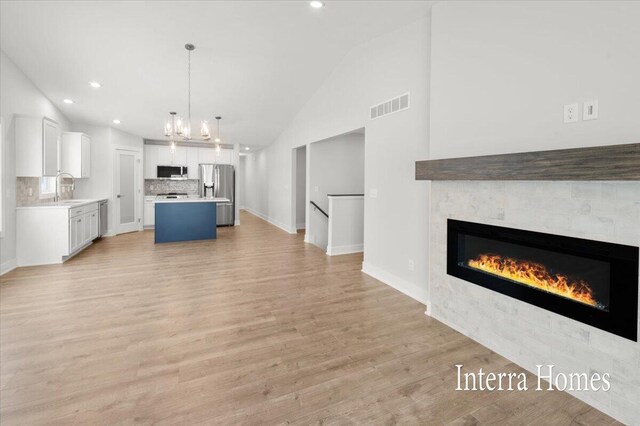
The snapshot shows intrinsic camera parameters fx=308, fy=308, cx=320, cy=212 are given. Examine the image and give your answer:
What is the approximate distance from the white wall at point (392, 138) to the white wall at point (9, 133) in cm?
509

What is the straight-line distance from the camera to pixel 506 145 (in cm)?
254

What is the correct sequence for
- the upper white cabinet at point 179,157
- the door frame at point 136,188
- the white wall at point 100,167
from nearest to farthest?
the white wall at point 100,167 → the door frame at point 136,188 → the upper white cabinet at point 179,157

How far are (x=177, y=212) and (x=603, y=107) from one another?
288 inches

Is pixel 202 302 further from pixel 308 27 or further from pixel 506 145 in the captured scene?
pixel 308 27

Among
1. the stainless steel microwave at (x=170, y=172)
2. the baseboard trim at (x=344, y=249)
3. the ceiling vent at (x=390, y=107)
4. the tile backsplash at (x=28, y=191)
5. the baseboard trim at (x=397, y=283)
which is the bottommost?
the baseboard trim at (x=397, y=283)

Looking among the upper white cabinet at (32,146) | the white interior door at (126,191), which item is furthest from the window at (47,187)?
the white interior door at (126,191)

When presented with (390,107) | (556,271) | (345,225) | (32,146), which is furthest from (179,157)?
(556,271)

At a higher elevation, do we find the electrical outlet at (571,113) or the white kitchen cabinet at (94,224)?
the electrical outlet at (571,113)

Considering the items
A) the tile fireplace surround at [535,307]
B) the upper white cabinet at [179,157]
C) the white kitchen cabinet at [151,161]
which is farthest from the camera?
the upper white cabinet at [179,157]

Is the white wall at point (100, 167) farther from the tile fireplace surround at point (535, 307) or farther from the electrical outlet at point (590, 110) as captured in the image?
the electrical outlet at point (590, 110)

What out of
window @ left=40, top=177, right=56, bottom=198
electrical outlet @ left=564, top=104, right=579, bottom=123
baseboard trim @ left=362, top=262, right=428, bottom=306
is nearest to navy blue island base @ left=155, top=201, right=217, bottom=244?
window @ left=40, top=177, right=56, bottom=198

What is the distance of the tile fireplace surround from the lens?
1807 mm

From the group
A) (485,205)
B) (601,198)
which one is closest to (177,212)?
(485,205)

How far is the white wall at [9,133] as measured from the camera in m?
4.56
